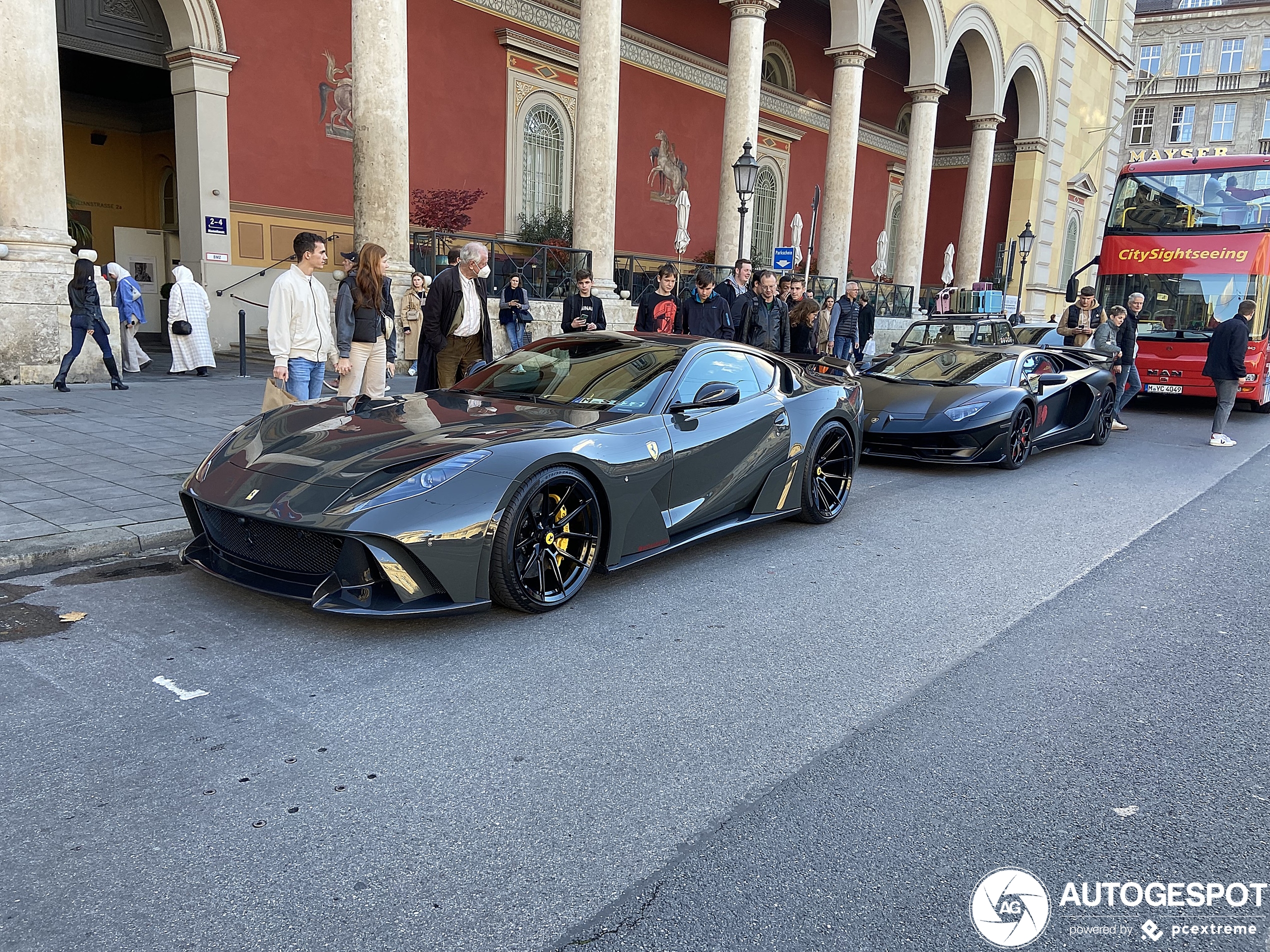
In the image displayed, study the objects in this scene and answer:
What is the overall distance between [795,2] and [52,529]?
27645 mm

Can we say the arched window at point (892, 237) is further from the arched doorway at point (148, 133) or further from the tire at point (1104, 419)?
the arched doorway at point (148, 133)

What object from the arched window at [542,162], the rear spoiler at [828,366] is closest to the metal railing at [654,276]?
the arched window at [542,162]

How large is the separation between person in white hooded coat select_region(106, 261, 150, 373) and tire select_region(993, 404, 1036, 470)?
1164 cm

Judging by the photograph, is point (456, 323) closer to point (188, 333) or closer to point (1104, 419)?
point (188, 333)

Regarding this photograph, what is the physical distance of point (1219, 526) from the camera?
6895mm

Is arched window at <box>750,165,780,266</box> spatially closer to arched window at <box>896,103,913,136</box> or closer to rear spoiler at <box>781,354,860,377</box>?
arched window at <box>896,103,913,136</box>

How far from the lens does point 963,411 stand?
344 inches

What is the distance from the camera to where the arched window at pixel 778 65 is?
2748cm

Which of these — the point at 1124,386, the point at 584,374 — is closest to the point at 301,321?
the point at 584,374

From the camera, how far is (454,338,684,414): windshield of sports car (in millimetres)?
5168

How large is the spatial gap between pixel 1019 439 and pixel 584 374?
5.55m

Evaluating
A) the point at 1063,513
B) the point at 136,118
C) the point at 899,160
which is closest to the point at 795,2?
the point at 899,160

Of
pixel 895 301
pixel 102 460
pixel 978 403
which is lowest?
pixel 102 460

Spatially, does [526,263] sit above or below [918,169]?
below
